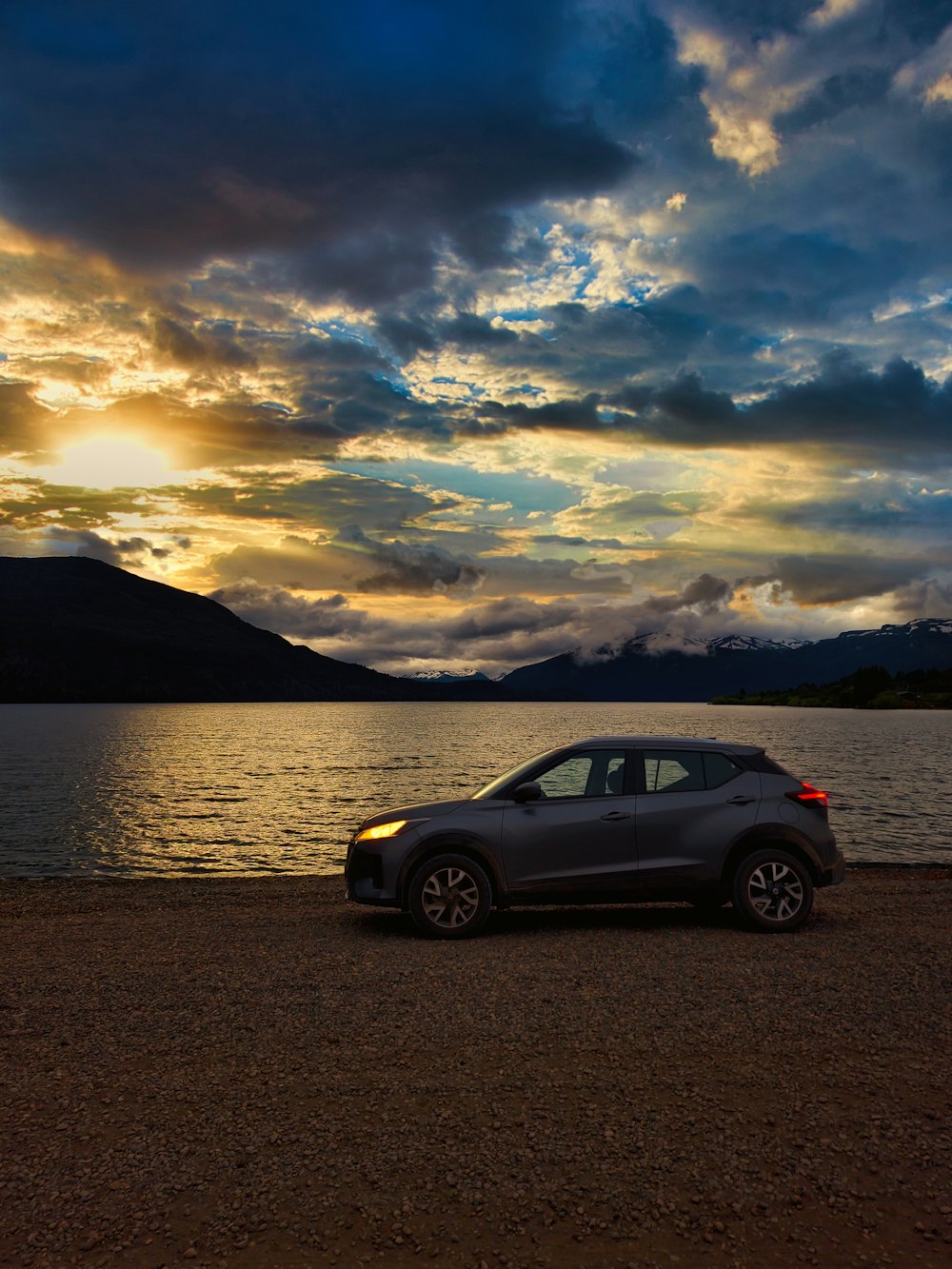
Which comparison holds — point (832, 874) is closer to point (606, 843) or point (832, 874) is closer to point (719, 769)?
point (719, 769)

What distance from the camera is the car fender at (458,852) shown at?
9562 millimetres

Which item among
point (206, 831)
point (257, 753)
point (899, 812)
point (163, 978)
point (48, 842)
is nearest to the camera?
point (163, 978)

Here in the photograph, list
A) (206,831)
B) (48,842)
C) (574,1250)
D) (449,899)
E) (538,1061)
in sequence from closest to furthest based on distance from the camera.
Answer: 1. (574,1250)
2. (538,1061)
3. (449,899)
4. (48,842)
5. (206,831)

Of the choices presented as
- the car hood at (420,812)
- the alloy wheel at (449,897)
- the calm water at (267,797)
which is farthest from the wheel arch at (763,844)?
the calm water at (267,797)

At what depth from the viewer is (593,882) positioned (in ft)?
31.6

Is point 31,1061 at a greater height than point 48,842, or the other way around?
point 31,1061

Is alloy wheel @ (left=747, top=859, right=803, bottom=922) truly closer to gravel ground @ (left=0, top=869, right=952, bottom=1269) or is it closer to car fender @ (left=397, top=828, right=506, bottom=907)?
gravel ground @ (left=0, top=869, right=952, bottom=1269)

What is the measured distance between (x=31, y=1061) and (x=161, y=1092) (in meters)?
1.26

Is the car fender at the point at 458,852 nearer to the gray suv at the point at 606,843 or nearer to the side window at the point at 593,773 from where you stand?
the gray suv at the point at 606,843

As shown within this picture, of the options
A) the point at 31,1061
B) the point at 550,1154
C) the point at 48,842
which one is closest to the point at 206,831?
the point at 48,842

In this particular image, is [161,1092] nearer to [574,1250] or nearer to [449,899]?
[574,1250]

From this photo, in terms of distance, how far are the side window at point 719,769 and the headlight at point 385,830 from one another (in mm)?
3413

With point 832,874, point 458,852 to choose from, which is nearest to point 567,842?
point 458,852

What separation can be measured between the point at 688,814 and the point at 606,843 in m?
1.03
